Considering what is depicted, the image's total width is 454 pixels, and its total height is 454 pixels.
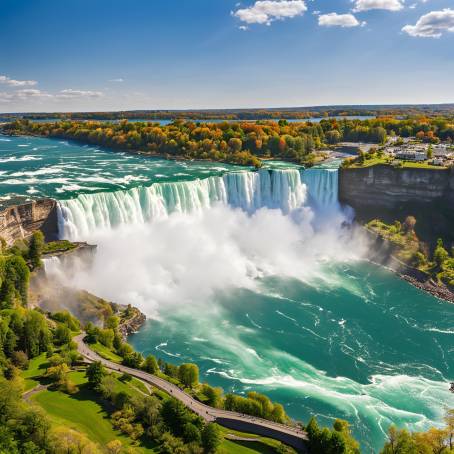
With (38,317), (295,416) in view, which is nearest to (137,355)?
(38,317)

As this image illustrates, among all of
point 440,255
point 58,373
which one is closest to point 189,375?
point 58,373

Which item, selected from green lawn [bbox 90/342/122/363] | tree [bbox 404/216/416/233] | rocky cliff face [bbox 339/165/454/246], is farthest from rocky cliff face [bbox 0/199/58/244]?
tree [bbox 404/216/416/233]

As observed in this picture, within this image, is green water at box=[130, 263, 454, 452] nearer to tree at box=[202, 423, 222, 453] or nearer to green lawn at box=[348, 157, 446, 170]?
tree at box=[202, 423, 222, 453]

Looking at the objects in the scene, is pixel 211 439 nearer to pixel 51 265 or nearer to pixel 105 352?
pixel 105 352

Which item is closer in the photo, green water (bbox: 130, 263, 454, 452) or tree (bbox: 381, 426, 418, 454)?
tree (bbox: 381, 426, 418, 454)

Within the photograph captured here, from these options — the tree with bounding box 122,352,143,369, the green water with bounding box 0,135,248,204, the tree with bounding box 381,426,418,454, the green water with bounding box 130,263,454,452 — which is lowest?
the green water with bounding box 130,263,454,452

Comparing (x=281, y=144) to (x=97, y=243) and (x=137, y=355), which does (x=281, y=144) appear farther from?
(x=137, y=355)
